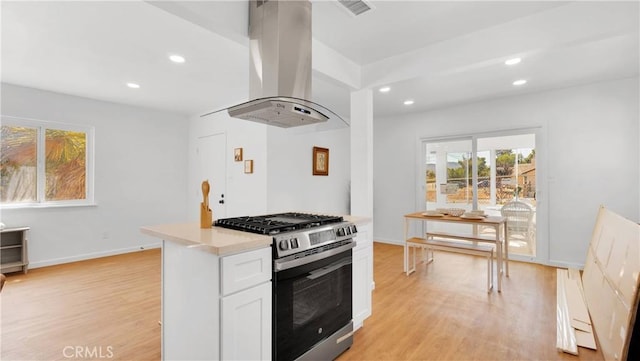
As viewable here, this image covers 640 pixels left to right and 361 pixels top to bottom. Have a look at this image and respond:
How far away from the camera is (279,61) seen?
192 cm

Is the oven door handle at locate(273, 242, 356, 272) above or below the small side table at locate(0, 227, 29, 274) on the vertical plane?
above

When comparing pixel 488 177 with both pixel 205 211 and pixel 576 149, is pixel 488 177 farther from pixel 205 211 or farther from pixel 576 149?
pixel 205 211

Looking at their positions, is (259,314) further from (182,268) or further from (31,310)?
(31,310)

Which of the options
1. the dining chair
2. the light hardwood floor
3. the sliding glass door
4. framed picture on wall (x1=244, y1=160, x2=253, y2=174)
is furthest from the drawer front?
the sliding glass door

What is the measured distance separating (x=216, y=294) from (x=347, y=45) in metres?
2.36

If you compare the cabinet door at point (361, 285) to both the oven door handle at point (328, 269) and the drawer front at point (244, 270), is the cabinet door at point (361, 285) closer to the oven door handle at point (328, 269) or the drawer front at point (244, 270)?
the oven door handle at point (328, 269)

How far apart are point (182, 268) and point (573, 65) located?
4.23 meters

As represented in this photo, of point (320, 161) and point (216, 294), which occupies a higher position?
point (320, 161)

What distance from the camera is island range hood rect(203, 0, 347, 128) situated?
1.91 metres

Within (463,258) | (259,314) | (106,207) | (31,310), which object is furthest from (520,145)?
(106,207)

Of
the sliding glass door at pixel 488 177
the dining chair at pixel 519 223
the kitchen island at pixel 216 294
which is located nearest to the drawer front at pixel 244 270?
the kitchen island at pixel 216 294

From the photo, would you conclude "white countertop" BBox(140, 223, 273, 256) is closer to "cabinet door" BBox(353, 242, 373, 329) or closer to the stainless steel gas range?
the stainless steel gas range

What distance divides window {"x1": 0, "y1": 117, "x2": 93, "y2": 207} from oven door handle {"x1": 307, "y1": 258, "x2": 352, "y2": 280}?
4433 millimetres

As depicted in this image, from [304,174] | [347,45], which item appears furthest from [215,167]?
[347,45]
